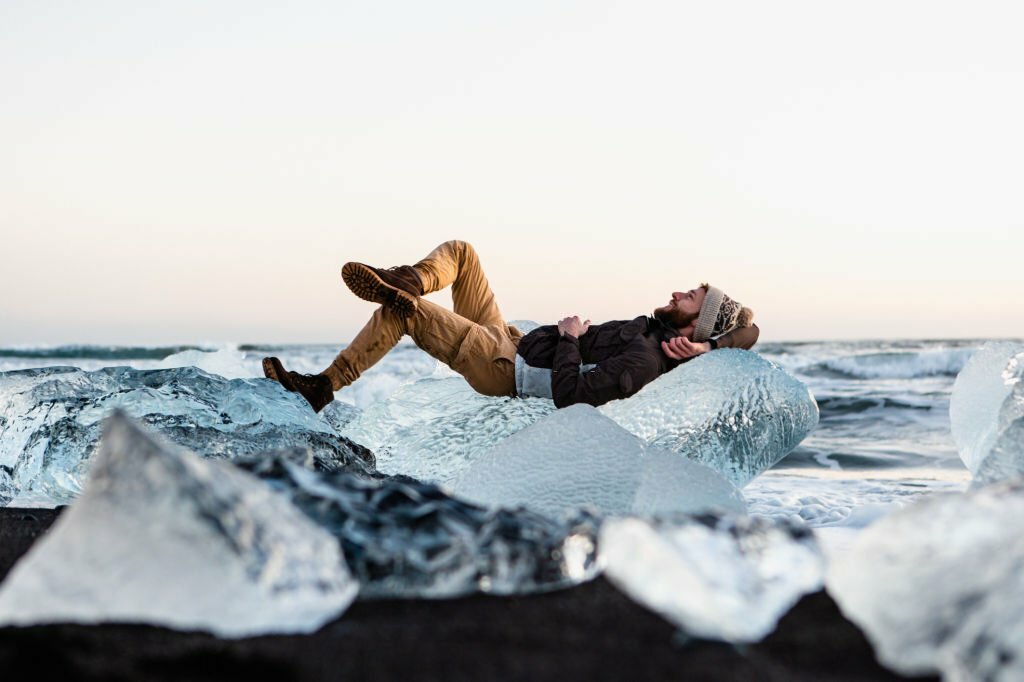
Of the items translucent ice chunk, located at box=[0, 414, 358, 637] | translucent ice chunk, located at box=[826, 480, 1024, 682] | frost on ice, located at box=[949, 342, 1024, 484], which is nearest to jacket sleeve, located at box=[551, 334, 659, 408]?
frost on ice, located at box=[949, 342, 1024, 484]

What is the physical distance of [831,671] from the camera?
162 centimetres

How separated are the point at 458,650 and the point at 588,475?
1366mm

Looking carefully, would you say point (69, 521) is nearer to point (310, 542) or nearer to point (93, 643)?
point (93, 643)

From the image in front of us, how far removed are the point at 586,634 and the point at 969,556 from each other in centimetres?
73

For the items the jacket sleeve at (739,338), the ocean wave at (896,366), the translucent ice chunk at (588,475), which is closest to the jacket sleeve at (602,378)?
the jacket sleeve at (739,338)

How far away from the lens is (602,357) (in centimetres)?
435

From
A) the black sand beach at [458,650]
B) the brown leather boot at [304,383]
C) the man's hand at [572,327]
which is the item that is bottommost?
the black sand beach at [458,650]

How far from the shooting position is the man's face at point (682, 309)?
4355 millimetres

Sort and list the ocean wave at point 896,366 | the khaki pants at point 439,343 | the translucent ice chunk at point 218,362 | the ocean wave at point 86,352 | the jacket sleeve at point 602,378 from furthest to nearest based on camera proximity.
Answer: the ocean wave at point 86,352 → the ocean wave at point 896,366 → the translucent ice chunk at point 218,362 → the khaki pants at point 439,343 → the jacket sleeve at point 602,378

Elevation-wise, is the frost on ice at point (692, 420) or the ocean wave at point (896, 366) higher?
the frost on ice at point (692, 420)

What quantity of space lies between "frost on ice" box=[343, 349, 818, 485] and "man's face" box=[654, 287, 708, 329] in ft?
1.13

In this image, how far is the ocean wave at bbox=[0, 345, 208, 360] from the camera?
20.7m

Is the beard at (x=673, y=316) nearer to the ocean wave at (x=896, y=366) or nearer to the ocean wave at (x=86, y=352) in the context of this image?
the ocean wave at (x=896, y=366)

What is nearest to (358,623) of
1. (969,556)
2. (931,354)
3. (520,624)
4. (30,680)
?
(520,624)
